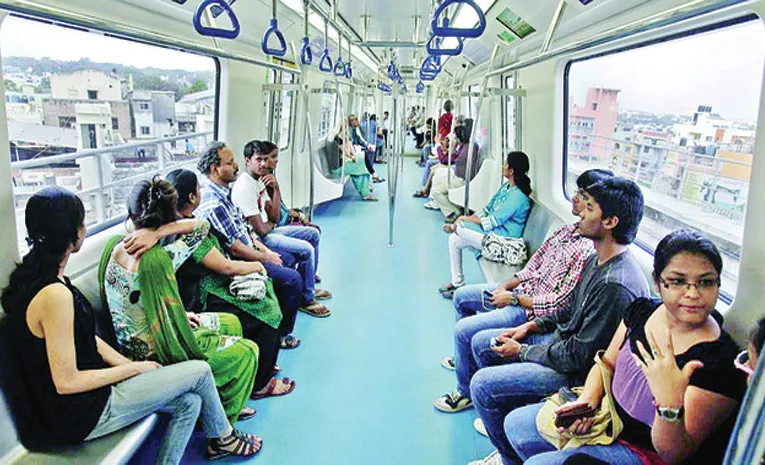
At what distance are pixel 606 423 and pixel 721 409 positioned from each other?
0.45m

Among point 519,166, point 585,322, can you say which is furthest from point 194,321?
point 519,166

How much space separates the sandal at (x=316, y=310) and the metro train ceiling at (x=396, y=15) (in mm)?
2264

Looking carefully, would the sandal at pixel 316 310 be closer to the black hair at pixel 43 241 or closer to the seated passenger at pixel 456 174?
the black hair at pixel 43 241

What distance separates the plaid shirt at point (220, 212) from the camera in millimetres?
2859

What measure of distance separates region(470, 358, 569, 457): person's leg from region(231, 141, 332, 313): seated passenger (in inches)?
82.6

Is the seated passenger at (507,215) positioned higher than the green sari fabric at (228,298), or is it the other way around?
the seated passenger at (507,215)

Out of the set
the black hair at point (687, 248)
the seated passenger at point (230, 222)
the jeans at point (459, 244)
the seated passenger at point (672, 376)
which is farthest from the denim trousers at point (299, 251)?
the black hair at point (687, 248)

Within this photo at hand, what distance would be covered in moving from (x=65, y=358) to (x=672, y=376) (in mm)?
1840

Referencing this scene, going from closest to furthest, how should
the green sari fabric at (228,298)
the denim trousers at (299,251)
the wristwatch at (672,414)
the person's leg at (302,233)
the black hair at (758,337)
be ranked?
the black hair at (758,337) < the wristwatch at (672,414) < the green sari fabric at (228,298) < the denim trousers at (299,251) < the person's leg at (302,233)

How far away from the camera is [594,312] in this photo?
6.20 feet

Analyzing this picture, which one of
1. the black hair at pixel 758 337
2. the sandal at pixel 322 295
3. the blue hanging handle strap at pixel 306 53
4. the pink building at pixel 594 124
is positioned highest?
the blue hanging handle strap at pixel 306 53

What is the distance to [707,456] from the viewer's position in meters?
1.30

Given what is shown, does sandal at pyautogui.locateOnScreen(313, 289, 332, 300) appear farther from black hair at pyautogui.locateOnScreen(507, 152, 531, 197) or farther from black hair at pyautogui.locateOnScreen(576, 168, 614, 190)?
black hair at pyautogui.locateOnScreen(576, 168, 614, 190)

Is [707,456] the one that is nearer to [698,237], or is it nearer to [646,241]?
[698,237]
